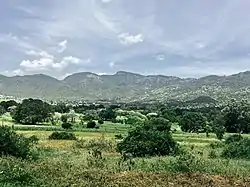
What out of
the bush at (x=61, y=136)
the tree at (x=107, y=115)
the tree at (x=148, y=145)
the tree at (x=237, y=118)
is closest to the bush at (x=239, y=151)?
the tree at (x=148, y=145)

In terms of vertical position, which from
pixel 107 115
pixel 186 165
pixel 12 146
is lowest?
pixel 186 165

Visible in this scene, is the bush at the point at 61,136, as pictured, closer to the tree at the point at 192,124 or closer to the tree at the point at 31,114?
the tree at the point at 31,114

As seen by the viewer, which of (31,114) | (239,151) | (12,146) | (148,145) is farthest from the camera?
(31,114)

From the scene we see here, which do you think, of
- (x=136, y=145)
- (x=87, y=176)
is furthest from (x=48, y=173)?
(x=136, y=145)

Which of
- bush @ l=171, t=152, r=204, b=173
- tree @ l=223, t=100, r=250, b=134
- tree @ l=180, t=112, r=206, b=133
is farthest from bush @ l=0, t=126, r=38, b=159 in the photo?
tree @ l=180, t=112, r=206, b=133

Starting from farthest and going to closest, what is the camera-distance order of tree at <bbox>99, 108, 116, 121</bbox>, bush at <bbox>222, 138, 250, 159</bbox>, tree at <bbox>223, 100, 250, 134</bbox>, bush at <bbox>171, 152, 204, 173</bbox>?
tree at <bbox>99, 108, 116, 121</bbox>
tree at <bbox>223, 100, 250, 134</bbox>
bush at <bbox>222, 138, 250, 159</bbox>
bush at <bbox>171, 152, 204, 173</bbox>

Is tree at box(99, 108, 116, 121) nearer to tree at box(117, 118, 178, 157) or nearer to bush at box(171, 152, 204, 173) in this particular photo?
tree at box(117, 118, 178, 157)

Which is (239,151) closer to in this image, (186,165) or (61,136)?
(186,165)

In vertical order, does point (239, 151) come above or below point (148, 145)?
below

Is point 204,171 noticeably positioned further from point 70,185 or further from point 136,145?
point 136,145

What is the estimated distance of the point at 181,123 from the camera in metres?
116

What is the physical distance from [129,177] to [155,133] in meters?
23.0

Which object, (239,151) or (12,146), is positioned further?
(239,151)

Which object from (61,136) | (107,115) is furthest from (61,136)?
(107,115)
